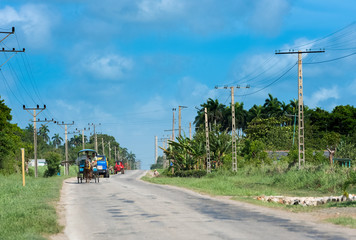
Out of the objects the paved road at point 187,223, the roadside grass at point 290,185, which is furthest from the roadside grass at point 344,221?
the roadside grass at point 290,185

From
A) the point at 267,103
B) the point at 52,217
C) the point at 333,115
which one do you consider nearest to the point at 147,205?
the point at 52,217

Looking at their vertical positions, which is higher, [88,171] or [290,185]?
[88,171]

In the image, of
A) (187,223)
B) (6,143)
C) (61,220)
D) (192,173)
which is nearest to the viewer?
(187,223)

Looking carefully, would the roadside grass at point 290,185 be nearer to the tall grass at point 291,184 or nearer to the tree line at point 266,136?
the tall grass at point 291,184

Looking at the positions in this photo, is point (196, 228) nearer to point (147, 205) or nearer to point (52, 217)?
point (52, 217)

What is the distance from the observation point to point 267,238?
→ 10891mm

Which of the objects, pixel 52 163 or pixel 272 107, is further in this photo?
pixel 272 107

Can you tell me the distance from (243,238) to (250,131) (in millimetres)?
88696

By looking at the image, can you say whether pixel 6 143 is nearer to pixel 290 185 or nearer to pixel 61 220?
pixel 290 185

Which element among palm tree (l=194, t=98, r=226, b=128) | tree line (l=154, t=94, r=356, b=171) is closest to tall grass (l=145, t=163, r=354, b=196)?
Answer: tree line (l=154, t=94, r=356, b=171)

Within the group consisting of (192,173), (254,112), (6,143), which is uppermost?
(254,112)

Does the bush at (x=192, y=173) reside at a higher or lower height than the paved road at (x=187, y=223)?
lower

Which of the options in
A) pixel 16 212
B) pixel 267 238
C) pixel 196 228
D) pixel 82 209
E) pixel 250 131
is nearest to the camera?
pixel 267 238

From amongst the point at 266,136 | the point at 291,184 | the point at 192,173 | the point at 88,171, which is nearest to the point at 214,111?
the point at 266,136
